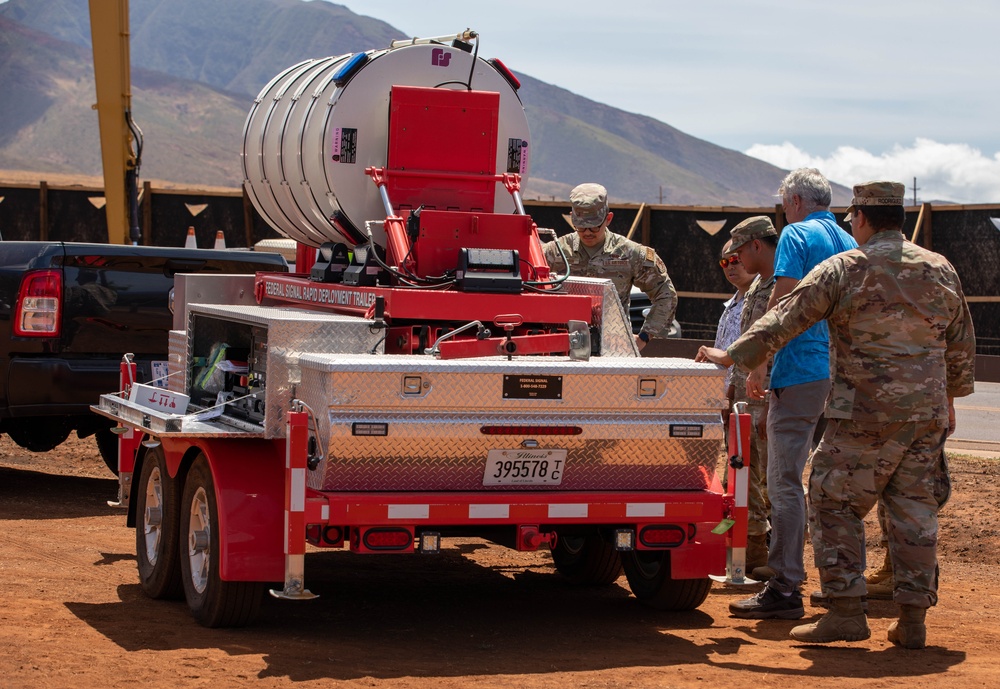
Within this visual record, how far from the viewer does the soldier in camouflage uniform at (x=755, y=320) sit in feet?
26.7

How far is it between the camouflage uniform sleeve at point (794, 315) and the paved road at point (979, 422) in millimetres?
7005

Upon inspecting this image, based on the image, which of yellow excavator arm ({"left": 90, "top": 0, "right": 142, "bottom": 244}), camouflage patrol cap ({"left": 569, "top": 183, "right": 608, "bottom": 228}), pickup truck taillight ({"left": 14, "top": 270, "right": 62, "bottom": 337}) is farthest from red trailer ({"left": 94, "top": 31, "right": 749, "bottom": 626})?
yellow excavator arm ({"left": 90, "top": 0, "right": 142, "bottom": 244})

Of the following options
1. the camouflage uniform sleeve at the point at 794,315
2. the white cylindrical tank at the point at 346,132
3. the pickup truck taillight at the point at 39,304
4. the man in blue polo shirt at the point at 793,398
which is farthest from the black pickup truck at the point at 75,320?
the camouflage uniform sleeve at the point at 794,315

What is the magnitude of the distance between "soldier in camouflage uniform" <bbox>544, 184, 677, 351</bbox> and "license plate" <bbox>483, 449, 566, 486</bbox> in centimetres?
295

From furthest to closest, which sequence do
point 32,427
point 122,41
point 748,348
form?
point 122,41, point 32,427, point 748,348

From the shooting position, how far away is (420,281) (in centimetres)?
764

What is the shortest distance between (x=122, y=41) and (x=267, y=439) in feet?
38.9

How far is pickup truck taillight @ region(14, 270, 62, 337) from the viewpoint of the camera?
10070 millimetres

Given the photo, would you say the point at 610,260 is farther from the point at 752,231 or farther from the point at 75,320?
the point at 75,320

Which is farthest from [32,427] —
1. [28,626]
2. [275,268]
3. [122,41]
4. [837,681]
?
[122,41]

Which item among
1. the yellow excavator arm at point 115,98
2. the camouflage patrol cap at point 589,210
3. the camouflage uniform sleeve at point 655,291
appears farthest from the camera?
the yellow excavator arm at point 115,98

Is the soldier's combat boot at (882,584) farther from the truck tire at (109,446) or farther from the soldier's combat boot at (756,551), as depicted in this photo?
the truck tire at (109,446)

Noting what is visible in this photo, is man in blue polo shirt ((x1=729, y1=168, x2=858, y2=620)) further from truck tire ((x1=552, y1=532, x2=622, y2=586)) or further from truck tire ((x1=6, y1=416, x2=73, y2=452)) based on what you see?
truck tire ((x1=6, y1=416, x2=73, y2=452))

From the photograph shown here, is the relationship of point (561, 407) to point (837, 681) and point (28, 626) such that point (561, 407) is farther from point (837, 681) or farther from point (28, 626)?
point (28, 626)
